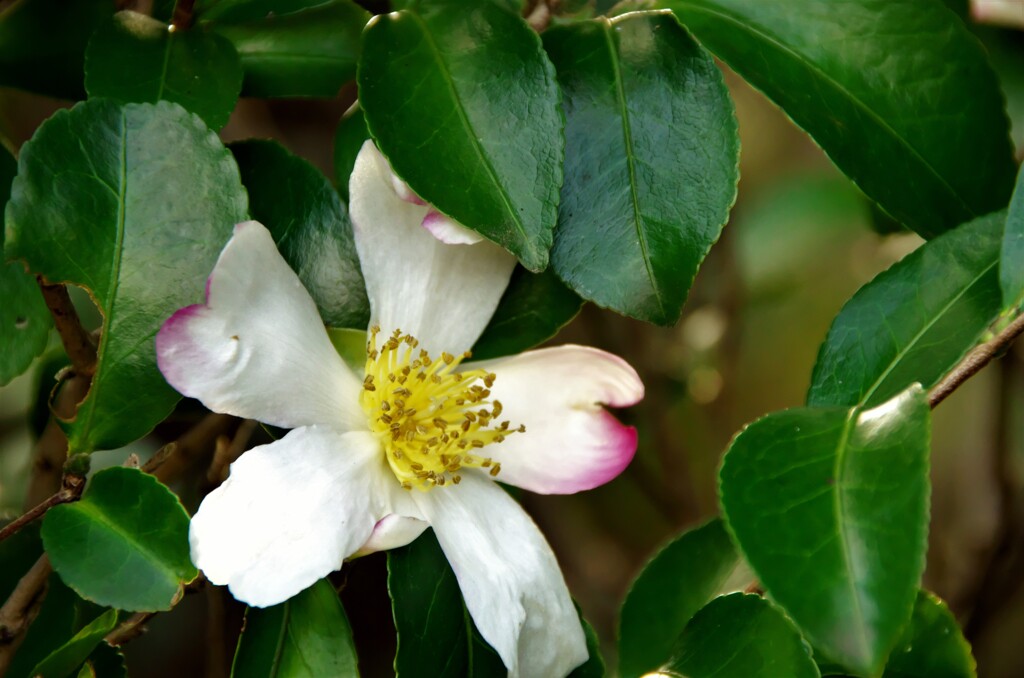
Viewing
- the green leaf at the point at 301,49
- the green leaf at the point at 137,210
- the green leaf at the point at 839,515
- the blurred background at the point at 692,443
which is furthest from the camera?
the blurred background at the point at 692,443

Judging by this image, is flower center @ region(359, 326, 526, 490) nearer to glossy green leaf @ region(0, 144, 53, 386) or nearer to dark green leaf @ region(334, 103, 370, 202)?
dark green leaf @ region(334, 103, 370, 202)

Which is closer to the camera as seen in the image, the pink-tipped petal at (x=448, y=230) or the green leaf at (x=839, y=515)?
the green leaf at (x=839, y=515)

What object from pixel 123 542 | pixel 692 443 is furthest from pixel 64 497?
pixel 692 443

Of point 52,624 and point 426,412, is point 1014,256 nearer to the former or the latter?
point 426,412

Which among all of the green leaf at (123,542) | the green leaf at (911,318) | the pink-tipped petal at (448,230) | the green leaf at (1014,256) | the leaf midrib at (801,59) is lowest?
the green leaf at (123,542)

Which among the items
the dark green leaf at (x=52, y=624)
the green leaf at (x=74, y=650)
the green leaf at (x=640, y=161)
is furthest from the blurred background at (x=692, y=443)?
the green leaf at (x=640, y=161)

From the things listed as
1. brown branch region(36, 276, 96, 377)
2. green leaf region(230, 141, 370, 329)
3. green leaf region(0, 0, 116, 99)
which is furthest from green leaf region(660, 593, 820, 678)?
green leaf region(0, 0, 116, 99)

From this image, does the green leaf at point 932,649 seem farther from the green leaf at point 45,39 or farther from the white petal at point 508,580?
the green leaf at point 45,39

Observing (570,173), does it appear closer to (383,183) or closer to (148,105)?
(383,183)
